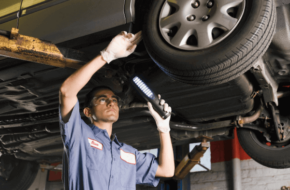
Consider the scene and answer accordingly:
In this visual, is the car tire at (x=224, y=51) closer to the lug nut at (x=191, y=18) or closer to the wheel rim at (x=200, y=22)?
the wheel rim at (x=200, y=22)

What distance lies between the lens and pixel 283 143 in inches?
98.5

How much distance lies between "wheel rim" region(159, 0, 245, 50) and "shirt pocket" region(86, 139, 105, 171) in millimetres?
701

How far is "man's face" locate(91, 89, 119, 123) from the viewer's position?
182 cm

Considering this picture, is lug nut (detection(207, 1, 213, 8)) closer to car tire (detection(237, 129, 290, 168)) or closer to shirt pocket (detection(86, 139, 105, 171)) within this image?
shirt pocket (detection(86, 139, 105, 171))

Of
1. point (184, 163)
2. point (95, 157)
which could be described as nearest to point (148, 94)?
point (95, 157)

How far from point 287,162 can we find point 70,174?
5.67 feet

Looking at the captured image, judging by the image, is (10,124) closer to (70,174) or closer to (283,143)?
(70,174)

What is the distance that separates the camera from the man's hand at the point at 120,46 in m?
1.62

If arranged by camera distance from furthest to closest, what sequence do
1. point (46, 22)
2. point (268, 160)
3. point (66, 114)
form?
point (268, 160), point (46, 22), point (66, 114)

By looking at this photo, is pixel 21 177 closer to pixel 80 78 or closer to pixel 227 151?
pixel 80 78

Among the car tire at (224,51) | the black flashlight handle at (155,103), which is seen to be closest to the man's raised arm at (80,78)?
the car tire at (224,51)

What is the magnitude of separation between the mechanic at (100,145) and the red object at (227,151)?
3.77 m

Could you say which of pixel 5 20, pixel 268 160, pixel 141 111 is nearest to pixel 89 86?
pixel 141 111

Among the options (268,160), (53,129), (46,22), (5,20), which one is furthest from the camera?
(53,129)
